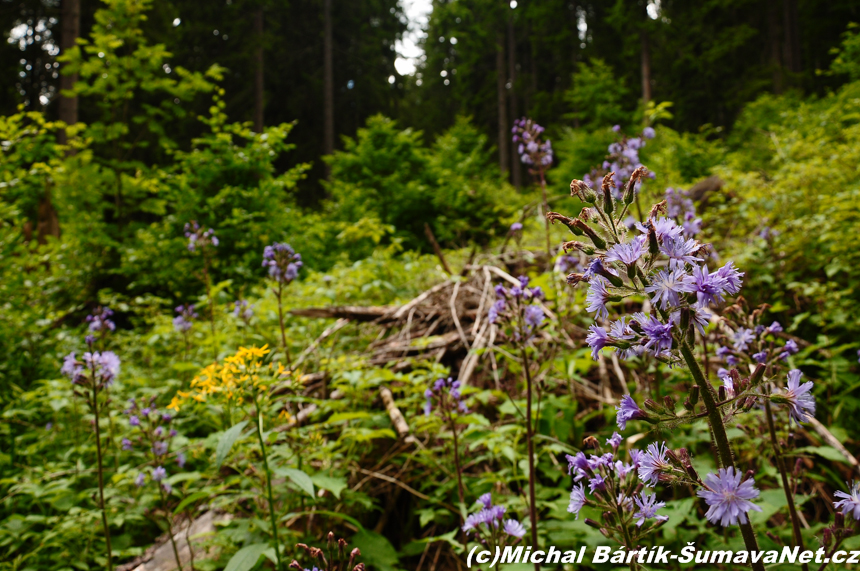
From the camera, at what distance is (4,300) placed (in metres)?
4.40

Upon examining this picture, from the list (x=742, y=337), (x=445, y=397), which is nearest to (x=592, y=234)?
(x=742, y=337)

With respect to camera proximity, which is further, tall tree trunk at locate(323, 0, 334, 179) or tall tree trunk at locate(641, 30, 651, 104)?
tall tree trunk at locate(323, 0, 334, 179)

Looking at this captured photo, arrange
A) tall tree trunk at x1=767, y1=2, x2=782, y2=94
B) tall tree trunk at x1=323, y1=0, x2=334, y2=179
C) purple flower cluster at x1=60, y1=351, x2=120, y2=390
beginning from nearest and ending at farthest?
purple flower cluster at x1=60, y1=351, x2=120, y2=390
tall tree trunk at x1=767, y1=2, x2=782, y2=94
tall tree trunk at x1=323, y1=0, x2=334, y2=179

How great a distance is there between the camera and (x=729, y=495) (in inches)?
31.5

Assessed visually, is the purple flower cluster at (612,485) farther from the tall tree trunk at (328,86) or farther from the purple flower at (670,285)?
the tall tree trunk at (328,86)

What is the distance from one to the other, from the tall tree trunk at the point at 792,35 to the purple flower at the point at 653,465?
2504cm

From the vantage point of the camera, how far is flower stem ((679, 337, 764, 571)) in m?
0.83

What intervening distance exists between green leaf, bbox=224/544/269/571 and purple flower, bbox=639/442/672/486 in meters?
1.25

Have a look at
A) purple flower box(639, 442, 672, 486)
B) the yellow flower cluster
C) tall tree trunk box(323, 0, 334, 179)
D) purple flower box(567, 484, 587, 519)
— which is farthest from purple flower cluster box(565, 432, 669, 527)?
tall tree trunk box(323, 0, 334, 179)

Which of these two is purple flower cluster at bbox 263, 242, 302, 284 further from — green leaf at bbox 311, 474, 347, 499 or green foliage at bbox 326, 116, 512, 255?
green foliage at bbox 326, 116, 512, 255

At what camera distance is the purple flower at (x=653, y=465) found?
88 centimetres

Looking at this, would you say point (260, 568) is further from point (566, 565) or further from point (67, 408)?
point (67, 408)

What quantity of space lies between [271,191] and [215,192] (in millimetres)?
881

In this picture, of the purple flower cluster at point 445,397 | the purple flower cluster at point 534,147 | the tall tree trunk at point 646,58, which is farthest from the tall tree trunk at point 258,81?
the purple flower cluster at point 445,397
